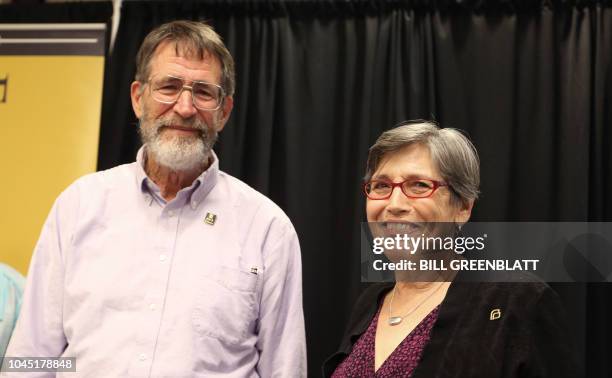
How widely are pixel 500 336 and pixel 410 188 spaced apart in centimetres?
48

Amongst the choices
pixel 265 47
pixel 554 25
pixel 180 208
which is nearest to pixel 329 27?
pixel 265 47

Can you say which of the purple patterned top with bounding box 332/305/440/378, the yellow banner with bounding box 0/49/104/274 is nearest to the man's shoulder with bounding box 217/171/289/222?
the purple patterned top with bounding box 332/305/440/378

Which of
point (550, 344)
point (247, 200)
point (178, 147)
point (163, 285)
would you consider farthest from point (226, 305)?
point (550, 344)

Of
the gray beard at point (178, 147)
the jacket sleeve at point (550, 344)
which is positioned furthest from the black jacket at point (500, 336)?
the gray beard at point (178, 147)

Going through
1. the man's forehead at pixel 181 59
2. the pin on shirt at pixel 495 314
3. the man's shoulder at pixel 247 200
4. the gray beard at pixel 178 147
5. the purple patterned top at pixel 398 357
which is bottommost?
the purple patterned top at pixel 398 357

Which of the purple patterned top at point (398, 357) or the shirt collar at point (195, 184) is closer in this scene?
the purple patterned top at point (398, 357)

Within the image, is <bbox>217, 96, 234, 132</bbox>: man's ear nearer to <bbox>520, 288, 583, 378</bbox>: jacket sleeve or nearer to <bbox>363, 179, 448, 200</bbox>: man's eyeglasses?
<bbox>363, 179, 448, 200</bbox>: man's eyeglasses

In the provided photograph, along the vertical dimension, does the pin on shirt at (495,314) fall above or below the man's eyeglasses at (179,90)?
below

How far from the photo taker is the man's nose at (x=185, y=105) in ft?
6.48

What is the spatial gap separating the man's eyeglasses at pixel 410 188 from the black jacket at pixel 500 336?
11.0 inches

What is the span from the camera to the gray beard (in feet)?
6.41

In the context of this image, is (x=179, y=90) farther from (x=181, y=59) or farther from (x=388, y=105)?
(x=388, y=105)

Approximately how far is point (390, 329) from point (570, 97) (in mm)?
1654

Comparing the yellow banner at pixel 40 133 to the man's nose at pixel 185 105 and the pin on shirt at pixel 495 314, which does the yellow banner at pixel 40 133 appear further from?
the pin on shirt at pixel 495 314
